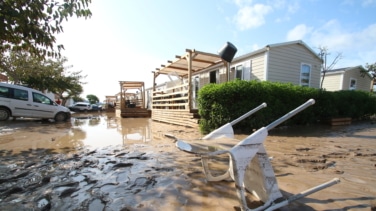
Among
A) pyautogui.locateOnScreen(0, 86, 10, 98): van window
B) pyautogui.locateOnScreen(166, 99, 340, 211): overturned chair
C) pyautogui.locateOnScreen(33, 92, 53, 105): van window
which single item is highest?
pyautogui.locateOnScreen(0, 86, 10, 98): van window

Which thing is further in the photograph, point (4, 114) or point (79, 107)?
point (79, 107)

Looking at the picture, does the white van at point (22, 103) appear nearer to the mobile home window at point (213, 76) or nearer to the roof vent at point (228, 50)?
the mobile home window at point (213, 76)

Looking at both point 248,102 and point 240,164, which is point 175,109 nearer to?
point 248,102

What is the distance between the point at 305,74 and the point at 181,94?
7.99m

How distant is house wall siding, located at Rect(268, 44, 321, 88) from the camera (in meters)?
10.5

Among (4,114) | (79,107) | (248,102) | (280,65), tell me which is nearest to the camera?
(248,102)

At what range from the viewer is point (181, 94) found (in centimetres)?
1035

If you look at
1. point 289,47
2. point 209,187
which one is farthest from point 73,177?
point 289,47

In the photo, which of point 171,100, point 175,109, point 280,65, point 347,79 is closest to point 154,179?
point 175,109

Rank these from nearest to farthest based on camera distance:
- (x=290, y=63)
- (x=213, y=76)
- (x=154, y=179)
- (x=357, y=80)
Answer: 1. (x=154, y=179)
2. (x=290, y=63)
3. (x=213, y=76)
4. (x=357, y=80)

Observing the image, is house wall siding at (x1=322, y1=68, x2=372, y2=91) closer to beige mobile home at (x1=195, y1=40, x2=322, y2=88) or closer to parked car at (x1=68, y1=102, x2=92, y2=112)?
beige mobile home at (x1=195, y1=40, x2=322, y2=88)

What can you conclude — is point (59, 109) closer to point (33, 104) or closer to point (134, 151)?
point (33, 104)

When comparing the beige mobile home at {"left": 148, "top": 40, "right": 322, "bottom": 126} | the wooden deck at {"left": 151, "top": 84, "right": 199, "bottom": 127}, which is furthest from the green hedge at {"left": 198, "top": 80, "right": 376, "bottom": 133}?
the beige mobile home at {"left": 148, "top": 40, "right": 322, "bottom": 126}

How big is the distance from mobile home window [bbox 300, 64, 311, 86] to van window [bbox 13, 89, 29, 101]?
1566 cm
